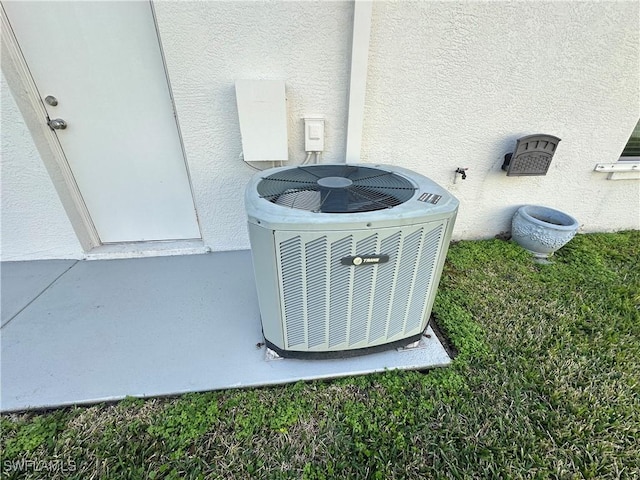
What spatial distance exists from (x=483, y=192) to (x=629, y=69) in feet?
4.34

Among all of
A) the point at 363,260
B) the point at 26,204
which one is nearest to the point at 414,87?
the point at 363,260

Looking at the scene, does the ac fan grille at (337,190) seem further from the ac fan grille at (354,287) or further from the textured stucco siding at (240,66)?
the textured stucco siding at (240,66)

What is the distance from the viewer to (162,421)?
4.01 feet

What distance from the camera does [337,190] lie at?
1312 millimetres

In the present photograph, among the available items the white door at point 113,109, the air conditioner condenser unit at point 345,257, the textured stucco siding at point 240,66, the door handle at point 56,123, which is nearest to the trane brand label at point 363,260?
the air conditioner condenser unit at point 345,257

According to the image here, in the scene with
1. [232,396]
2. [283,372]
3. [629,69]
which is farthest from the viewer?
[629,69]

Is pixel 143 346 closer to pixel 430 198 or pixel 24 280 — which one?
pixel 24 280

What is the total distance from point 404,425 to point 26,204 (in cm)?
304

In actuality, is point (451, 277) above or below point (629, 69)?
below

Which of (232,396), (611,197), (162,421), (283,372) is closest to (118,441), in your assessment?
(162,421)

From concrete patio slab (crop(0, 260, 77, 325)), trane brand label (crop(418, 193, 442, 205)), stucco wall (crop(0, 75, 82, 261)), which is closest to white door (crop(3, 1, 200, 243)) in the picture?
stucco wall (crop(0, 75, 82, 261))

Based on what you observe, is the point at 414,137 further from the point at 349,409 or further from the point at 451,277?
the point at 349,409

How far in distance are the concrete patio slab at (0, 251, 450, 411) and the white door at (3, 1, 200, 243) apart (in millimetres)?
605

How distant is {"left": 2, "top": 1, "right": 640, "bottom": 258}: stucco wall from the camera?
1.72m
